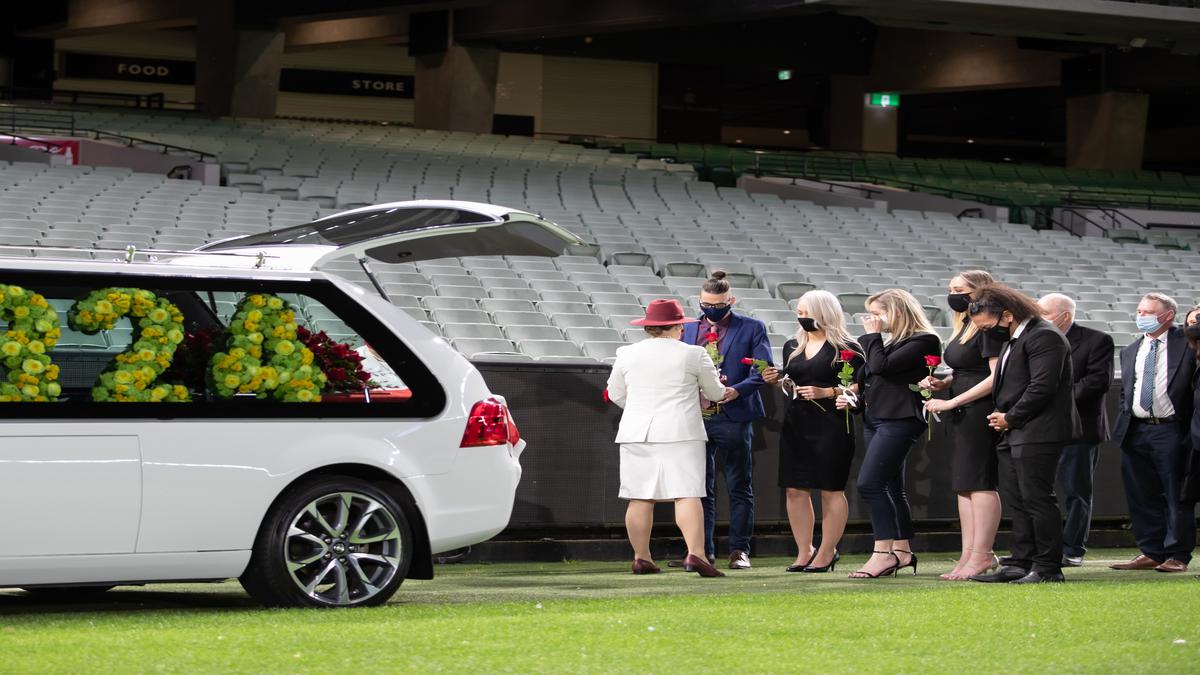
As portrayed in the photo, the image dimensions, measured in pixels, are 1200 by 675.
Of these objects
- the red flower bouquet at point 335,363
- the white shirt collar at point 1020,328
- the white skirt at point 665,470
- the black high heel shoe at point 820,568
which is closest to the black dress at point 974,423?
the white shirt collar at point 1020,328

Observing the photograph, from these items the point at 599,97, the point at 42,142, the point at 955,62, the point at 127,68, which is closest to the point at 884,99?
the point at 955,62

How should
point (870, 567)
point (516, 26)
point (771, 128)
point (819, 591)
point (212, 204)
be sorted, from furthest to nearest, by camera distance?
point (771, 128), point (516, 26), point (212, 204), point (870, 567), point (819, 591)

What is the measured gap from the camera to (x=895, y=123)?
48.2 m

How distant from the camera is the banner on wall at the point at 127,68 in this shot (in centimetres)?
4794

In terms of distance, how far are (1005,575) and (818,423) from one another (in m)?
1.41

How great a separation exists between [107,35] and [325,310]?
44.1m

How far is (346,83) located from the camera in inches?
1954

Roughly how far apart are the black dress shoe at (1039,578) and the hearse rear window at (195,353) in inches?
132

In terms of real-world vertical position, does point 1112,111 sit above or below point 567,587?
above

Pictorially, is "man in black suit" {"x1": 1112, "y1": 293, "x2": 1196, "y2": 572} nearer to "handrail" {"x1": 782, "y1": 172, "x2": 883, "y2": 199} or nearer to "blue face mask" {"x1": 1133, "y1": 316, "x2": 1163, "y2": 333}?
"blue face mask" {"x1": 1133, "y1": 316, "x2": 1163, "y2": 333}

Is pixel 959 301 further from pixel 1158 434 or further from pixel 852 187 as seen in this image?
pixel 852 187

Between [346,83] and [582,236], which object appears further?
[346,83]

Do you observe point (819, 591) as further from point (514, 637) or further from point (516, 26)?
point (516, 26)

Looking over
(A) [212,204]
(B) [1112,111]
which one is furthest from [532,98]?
(A) [212,204]
